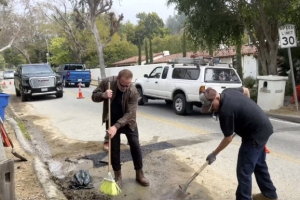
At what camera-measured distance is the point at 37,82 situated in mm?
17984

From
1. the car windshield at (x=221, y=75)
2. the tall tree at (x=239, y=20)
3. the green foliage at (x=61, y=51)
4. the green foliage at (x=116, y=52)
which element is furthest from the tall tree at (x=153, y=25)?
the car windshield at (x=221, y=75)

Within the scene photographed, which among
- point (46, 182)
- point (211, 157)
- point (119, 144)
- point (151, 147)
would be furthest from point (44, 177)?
point (211, 157)

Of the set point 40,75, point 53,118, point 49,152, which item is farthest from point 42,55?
point 49,152

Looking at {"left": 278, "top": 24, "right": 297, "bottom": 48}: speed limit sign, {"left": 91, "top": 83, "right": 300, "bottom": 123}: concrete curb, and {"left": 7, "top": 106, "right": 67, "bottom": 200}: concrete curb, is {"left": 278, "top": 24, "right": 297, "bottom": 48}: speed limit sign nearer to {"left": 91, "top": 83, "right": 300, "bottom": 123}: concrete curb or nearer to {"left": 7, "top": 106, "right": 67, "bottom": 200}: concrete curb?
{"left": 91, "top": 83, "right": 300, "bottom": 123}: concrete curb

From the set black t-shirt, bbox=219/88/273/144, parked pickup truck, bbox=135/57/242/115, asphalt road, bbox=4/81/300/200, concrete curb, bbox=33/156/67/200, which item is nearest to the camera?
black t-shirt, bbox=219/88/273/144

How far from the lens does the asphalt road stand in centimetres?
561

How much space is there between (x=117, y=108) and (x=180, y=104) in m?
7.12

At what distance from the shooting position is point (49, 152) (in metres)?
7.67

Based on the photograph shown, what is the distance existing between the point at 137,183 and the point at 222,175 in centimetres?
142

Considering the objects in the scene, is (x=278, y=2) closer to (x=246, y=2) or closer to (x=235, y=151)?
(x=246, y=2)

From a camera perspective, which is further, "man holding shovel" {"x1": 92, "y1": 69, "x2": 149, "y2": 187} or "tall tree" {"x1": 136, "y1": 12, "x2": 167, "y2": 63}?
"tall tree" {"x1": 136, "y1": 12, "x2": 167, "y2": 63}

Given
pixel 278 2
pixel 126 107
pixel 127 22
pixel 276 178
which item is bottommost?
pixel 276 178

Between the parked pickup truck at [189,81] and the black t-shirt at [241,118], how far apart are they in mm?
7246

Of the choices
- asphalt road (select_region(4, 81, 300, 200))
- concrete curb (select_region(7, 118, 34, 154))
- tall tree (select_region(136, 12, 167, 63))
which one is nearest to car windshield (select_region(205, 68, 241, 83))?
asphalt road (select_region(4, 81, 300, 200))
